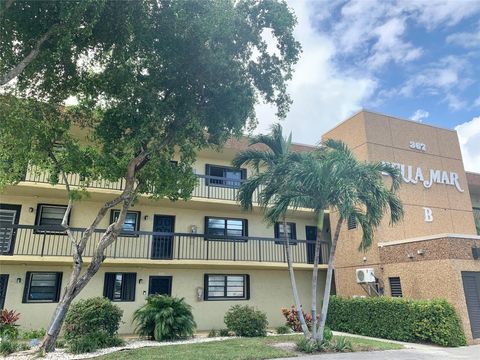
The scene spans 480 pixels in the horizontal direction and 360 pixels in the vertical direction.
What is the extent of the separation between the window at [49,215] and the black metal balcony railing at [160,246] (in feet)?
1.73

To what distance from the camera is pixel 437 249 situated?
13.6 metres

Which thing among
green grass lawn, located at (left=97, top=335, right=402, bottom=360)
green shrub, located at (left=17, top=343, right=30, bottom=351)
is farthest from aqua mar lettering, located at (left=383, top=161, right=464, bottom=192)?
green shrub, located at (left=17, top=343, right=30, bottom=351)

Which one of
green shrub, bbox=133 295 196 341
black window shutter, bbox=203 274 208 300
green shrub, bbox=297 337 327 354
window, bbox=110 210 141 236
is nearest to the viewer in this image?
green shrub, bbox=297 337 327 354

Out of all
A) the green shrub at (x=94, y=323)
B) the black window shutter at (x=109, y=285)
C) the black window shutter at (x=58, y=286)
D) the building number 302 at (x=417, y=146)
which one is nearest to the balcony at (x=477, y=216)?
the building number 302 at (x=417, y=146)

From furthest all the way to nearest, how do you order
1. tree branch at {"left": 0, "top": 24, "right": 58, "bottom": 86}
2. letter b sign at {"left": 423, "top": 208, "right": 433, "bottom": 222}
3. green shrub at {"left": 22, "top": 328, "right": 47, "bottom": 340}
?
letter b sign at {"left": 423, "top": 208, "right": 433, "bottom": 222}
green shrub at {"left": 22, "top": 328, "right": 47, "bottom": 340}
tree branch at {"left": 0, "top": 24, "right": 58, "bottom": 86}

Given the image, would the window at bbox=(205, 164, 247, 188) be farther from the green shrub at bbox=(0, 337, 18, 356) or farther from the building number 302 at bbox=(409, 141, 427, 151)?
the green shrub at bbox=(0, 337, 18, 356)

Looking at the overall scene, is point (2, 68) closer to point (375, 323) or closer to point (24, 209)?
point (24, 209)

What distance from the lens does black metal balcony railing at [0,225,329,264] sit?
583 inches

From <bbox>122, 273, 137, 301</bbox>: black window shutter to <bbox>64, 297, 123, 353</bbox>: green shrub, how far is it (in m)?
2.90

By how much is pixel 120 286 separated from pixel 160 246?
2.43 meters

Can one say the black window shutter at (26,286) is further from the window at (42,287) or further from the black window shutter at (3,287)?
the black window shutter at (3,287)

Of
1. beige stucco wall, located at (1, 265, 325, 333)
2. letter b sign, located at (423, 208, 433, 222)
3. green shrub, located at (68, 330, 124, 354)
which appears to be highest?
letter b sign, located at (423, 208, 433, 222)

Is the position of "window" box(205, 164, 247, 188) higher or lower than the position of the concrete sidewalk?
higher

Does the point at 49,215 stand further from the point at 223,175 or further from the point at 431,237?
the point at 431,237
